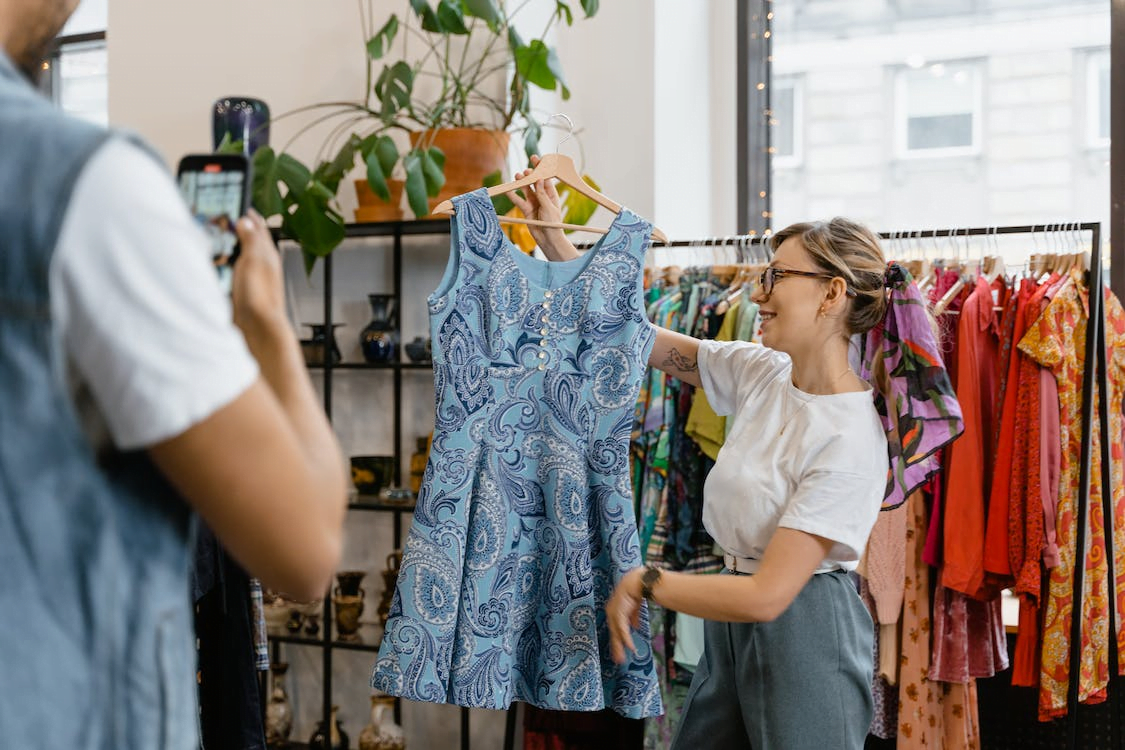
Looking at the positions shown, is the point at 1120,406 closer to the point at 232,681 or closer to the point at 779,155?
the point at 779,155

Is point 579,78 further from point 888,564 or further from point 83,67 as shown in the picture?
point 83,67

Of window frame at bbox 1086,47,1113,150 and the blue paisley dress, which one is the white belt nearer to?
the blue paisley dress

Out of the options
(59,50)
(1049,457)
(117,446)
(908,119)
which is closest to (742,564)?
(1049,457)

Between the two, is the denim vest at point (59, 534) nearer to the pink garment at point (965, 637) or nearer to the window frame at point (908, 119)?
the pink garment at point (965, 637)

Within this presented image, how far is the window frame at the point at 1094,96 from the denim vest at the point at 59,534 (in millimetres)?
3207

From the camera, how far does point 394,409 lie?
3518mm

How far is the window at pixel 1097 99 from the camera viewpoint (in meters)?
3.28

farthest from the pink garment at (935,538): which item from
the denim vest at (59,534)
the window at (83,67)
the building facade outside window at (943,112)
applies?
the window at (83,67)

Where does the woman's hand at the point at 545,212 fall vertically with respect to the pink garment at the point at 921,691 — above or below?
above

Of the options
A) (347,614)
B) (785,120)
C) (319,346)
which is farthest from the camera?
(785,120)

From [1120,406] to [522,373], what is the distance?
158 centimetres

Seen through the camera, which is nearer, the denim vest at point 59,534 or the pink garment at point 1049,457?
the denim vest at point 59,534

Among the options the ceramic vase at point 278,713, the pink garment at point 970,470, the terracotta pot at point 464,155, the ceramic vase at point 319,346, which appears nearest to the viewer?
the pink garment at point 970,470

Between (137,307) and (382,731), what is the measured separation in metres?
2.85
